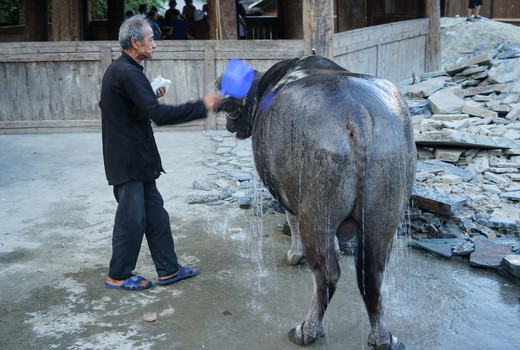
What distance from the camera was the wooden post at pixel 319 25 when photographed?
949 centimetres

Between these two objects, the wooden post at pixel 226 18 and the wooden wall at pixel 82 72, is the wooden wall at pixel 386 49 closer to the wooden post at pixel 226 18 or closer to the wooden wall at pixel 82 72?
the wooden wall at pixel 82 72

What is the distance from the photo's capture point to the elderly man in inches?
175

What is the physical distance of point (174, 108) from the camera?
4.41 metres

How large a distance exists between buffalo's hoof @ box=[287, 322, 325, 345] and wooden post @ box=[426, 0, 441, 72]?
42.0ft

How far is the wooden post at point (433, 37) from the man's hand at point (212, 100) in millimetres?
12028

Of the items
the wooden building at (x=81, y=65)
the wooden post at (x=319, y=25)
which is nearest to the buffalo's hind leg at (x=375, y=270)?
the wooden post at (x=319, y=25)

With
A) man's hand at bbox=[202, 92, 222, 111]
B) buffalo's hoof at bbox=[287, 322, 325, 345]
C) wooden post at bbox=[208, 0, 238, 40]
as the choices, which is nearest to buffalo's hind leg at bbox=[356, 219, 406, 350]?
buffalo's hoof at bbox=[287, 322, 325, 345]

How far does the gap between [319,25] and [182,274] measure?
5973 millimetres

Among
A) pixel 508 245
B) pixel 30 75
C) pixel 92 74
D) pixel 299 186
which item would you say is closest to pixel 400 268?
pixel 508 245

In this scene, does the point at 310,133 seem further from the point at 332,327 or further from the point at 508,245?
the point at 508,245

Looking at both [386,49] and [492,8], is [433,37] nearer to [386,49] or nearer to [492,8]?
[386,49]

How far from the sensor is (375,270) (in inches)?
142

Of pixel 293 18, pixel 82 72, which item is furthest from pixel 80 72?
pixel 293 18

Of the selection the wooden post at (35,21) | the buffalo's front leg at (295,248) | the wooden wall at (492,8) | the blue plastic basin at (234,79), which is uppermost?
the wooden wall at (492,8)
